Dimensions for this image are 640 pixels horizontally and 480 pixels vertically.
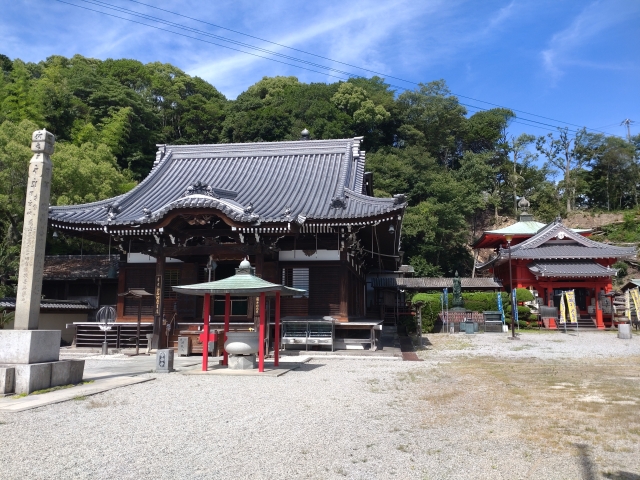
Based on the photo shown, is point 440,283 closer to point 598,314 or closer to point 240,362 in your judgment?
point 598,314

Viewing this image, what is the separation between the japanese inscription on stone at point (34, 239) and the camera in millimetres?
7930

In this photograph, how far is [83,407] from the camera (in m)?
6.39

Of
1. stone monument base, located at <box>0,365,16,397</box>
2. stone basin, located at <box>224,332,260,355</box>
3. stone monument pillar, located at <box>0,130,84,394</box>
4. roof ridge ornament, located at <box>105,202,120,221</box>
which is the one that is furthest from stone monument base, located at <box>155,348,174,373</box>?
roof ridge ornament, located at <box>105,202,120,221</box>

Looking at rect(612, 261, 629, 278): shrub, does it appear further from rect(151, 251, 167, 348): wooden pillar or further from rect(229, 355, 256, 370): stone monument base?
rect(229, 355, 256, 370): stone monument base

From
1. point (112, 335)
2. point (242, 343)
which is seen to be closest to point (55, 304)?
point (112, 335)

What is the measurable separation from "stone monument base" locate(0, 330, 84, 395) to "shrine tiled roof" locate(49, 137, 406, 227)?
644cm

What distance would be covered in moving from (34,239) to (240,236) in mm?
6961

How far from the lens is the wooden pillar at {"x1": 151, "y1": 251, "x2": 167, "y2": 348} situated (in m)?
15.1

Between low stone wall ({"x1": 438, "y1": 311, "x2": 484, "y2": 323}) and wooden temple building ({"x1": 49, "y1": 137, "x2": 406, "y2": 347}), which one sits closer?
wooden temple building ({"x1": 49, "y1": 137, "x2": 406, "y2": 347})

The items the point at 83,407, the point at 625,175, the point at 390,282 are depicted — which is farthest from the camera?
the point at 625,175

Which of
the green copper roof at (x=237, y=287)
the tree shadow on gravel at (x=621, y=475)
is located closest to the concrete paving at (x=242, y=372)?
the green copper roof at (x=237, y=287)

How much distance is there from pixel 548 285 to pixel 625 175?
1318 inches

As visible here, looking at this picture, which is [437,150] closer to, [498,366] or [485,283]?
[485,283]

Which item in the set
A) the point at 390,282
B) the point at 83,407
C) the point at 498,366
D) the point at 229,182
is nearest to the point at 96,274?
the point at 229,182
